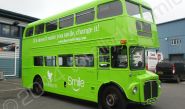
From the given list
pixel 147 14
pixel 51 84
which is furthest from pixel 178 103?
pixel 51 84

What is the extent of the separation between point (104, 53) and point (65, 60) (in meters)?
2.70

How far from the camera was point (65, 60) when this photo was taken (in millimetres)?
12219

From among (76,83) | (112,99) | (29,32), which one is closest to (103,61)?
(112,99)

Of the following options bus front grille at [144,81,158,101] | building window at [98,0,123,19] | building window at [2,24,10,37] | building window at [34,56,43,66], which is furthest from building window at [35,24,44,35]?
building window at [2,24,10,37]

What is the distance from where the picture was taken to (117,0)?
977cm

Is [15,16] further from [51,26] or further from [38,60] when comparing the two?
[51,26]

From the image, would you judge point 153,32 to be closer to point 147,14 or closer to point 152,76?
point 147,14

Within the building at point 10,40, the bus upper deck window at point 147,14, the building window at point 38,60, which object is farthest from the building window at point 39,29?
the building at point 10,40

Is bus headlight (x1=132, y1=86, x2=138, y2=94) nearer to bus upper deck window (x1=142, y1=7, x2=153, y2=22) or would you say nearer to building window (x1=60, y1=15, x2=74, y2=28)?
bus upper deck window (x1=142, y1=7, x2=153, y2=22)

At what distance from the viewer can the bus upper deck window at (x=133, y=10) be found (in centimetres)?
974

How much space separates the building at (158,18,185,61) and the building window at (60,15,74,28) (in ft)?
105

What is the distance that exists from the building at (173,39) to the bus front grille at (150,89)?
32.8m

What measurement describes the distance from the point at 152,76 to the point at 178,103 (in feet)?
7.69

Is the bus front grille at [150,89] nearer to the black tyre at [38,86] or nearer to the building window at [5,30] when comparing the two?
the black tyre at [38,86]
